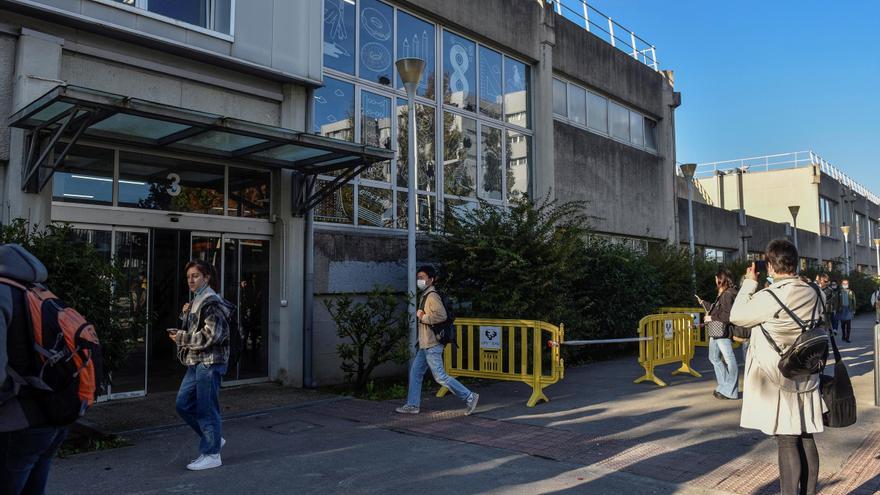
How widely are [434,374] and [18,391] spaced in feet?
16.9

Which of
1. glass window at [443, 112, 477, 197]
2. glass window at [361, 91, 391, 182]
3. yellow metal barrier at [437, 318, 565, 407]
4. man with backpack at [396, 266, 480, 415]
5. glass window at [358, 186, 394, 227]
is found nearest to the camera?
man with backpack at [396, 266, 480, 415]

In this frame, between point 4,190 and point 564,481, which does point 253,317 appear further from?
point 564,481

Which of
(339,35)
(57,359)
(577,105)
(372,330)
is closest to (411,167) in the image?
(372,330)

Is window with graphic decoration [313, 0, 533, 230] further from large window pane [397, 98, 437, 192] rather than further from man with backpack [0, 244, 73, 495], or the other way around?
man with backpack [0, 244, 73, 495]

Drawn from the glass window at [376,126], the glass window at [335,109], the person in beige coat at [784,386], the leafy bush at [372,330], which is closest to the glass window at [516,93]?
the glass window at [376,126]

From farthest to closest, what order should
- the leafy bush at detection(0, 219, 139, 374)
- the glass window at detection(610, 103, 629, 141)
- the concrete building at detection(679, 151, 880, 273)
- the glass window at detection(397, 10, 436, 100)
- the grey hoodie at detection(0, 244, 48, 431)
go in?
the concrete building at detection(679, 151, 880, 273)
the glass window at detection(610, 103, 629, 141)
the glass window at detection(397, 10, 436, 100)
the leafy bush at detection(0, 219, 139, 374)
the grey hoodie at detection(0, 244, 48, 431)

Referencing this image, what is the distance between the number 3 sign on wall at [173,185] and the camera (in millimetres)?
9375

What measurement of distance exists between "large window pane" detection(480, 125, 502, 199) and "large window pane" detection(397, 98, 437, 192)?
5.35 ft

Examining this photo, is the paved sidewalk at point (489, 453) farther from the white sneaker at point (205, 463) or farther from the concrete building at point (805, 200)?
the concrete building at point (805, 200)

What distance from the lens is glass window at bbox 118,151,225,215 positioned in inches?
352

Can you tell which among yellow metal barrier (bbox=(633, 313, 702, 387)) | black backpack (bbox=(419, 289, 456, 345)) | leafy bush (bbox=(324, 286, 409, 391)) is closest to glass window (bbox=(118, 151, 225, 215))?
leafy bush (bbox=(324, 286, 409, 391))

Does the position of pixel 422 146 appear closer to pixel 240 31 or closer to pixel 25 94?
pixel 240 31

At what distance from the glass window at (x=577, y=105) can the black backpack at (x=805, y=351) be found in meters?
13.8

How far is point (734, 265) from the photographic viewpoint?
2092cm
